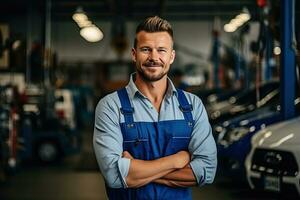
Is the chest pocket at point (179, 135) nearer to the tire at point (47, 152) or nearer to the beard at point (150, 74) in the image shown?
the beard at point (150, 74)

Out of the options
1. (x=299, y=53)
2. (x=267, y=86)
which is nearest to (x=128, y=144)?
(x=299, y=53)

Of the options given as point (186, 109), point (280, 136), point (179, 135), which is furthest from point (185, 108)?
point (280, 136)

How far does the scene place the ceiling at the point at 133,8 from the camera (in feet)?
83.1

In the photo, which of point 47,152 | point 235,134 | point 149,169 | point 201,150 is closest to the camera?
point 149,169

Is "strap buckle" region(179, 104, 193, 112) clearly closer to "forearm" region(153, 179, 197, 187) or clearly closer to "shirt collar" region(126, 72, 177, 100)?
"shirt collar" region(126, 72, 177, 100)

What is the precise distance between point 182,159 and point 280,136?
156 inches

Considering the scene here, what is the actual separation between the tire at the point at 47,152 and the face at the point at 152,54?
1002cm

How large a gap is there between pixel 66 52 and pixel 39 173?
1933cm

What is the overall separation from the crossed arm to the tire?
9.98 metres

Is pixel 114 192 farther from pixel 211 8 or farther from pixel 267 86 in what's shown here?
pixel 211 8

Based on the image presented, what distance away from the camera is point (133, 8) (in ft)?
92.3

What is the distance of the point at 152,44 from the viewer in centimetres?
275

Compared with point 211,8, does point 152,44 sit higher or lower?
lower

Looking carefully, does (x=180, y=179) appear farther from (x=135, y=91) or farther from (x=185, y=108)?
(x=135, y=91)
